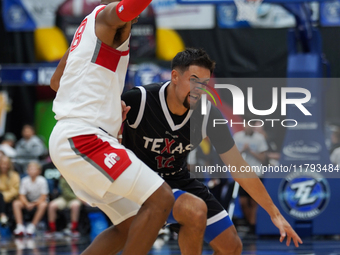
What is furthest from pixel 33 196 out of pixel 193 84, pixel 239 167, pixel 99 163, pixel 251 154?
pixel 99 163

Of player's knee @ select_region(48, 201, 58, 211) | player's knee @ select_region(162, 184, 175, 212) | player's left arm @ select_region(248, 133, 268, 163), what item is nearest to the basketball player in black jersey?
player's knee @ select_region(162, 184, 175, 212)

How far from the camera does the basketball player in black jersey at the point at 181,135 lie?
3.72 meters

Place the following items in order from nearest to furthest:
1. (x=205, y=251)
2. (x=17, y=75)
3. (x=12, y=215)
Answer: (x=205, y=251)
(x=12, y=215)
(x=17, y=75)

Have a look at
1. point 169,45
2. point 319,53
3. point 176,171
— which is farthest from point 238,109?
point 176,171

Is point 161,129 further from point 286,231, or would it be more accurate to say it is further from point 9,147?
point 9,147

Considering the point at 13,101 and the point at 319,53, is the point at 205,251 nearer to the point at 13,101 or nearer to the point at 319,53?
the point at 319,53

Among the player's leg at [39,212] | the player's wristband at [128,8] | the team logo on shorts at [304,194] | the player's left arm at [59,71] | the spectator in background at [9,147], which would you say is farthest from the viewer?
A: the spectator in background at [9,147]

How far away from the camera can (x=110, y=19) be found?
300cm

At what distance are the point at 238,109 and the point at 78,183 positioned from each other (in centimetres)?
597

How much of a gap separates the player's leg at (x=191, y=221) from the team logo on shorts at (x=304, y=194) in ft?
14.1

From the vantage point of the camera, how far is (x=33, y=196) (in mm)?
8797

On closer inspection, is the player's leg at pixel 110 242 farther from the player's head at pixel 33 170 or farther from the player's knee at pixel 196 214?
the player's head at pixel 33 170

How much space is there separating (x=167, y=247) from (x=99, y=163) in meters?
3.92

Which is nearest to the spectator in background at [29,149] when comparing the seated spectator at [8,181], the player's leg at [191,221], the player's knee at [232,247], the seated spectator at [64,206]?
the seated spectator at [8,181]
